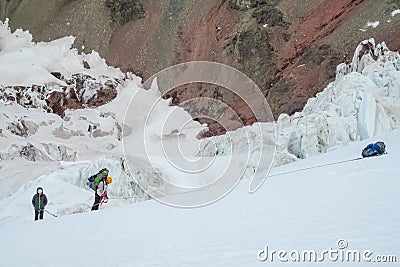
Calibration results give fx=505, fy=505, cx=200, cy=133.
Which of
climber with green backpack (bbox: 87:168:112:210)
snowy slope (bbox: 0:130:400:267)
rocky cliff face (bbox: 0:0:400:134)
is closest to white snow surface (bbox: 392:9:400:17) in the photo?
rocky cliff face (bbox: 0:0:400:134)

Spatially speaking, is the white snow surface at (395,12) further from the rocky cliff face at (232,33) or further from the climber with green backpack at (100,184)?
the climber with green backpack at (100,184)

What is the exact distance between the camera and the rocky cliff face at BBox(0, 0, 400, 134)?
33.5 metres

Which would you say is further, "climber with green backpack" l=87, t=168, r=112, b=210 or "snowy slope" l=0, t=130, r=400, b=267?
"climber with green backpack" l=87, t=168, r=112, b=210

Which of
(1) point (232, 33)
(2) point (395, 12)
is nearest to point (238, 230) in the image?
(2) point (395, 12)

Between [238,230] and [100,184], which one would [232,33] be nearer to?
[100,184]

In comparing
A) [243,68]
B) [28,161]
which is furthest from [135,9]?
[28,161]

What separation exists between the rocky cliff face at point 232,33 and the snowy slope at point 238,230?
25643 millimetres

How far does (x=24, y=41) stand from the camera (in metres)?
42.6

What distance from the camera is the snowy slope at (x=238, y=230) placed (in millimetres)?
3971

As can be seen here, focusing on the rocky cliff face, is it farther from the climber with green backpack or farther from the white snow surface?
the climber with green backpack

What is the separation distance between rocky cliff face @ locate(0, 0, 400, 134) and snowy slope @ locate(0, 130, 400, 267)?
25643 millimetres

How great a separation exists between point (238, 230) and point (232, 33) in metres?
34.7

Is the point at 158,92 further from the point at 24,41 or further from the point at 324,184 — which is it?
the point at 324,184

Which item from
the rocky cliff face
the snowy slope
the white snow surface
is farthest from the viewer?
the rocky cliff face
